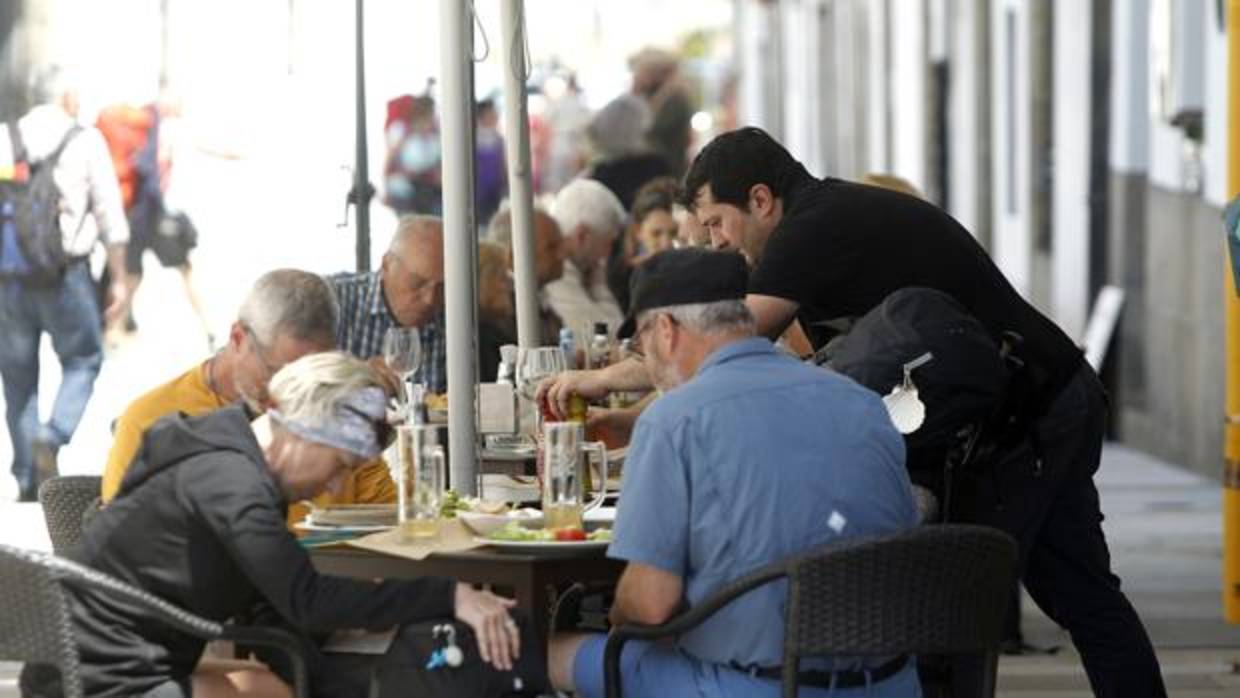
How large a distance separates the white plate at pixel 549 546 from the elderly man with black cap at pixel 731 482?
0.78 feet

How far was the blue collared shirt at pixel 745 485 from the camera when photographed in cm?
514

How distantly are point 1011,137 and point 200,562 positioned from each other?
20131 millimetres

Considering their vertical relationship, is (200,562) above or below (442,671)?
above

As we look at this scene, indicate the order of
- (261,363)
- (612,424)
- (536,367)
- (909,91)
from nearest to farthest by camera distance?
1. (261,363)
2. (536,367)
3. (612,424)
4. (909,91)

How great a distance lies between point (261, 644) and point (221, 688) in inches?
9.7

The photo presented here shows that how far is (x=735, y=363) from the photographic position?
208 inches

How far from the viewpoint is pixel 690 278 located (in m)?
5.32

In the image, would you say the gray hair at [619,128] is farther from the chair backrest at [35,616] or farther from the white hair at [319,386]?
the chair backrest at [35,616]

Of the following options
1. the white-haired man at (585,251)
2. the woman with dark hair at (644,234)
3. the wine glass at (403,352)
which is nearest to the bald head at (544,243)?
the white-haired man at (585,251)

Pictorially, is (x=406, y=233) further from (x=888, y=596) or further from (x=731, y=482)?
(x=888, y=596)

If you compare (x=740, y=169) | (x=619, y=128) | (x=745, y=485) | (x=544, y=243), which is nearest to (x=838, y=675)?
(x=745, y=485)

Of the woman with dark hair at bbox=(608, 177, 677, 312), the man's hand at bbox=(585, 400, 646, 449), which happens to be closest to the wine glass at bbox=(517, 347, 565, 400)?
the man's hand at bbox=(585, 400, 646, 449)

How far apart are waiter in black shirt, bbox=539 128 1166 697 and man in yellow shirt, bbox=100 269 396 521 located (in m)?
0.51

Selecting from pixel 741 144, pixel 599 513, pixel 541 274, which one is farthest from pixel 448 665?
pixel 541 274
